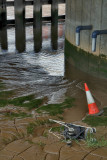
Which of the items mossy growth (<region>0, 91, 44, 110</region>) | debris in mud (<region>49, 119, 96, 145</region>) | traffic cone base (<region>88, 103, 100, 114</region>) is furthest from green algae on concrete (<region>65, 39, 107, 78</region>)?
debris in mud (<region>49, 119, 96, 145</region>)

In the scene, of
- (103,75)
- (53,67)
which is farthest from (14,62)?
(103,75)

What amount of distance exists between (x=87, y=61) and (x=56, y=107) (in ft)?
9.17

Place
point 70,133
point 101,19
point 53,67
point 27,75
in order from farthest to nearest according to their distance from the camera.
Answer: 1. point 53,67
2. point 27,75
3. point 101,19
4. point 70,133

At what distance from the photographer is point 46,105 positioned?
7531mm

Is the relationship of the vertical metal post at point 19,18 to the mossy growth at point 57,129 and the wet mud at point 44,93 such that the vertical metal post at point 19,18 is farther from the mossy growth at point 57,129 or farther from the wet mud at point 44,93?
the mossy growth at point 57,129

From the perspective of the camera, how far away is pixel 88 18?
9.21 meters

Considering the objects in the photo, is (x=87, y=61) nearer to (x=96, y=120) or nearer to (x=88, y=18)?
(x=88, y=18)

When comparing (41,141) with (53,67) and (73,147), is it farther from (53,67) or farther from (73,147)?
(53,67)

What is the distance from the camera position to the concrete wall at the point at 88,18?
871 cm

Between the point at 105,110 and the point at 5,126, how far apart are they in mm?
2356

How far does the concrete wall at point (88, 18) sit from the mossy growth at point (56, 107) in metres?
2.18

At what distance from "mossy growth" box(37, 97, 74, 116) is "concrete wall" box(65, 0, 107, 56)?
7.15 feet

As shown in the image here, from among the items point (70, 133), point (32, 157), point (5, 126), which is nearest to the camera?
point (32, 157)

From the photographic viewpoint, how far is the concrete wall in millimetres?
8711
